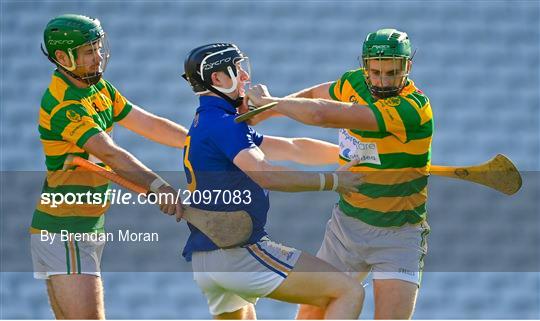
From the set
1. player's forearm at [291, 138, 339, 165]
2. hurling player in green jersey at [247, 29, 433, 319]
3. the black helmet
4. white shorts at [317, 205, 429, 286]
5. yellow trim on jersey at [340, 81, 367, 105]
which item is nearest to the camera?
the black helmet

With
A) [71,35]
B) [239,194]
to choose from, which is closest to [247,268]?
[239,194]

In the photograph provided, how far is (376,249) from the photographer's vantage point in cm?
576

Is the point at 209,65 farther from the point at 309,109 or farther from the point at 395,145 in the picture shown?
the point at 395,145

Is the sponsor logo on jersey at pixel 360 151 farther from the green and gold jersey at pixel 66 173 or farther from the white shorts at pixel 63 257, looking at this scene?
the white shorts at pixel 63 257

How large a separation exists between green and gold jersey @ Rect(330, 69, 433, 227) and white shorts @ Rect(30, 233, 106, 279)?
1.06 meters

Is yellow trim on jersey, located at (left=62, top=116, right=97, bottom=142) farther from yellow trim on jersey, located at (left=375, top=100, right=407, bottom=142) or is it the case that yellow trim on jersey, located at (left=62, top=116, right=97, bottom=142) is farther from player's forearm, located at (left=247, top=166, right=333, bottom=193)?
yellow trim on jersey, located at (left=375, top=100, right=407, bottom=142)

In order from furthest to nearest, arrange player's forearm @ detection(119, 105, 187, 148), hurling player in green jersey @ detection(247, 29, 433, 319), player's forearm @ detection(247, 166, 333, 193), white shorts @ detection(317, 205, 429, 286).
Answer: player's forearm @ detection(119, 105, 187, 148) → white shorts @ detection(317, 205, 429, 286) → hurling player in green jersey @ detection(247, 29, 433, 319) → player's forearm @ detection(247, 166, 333, 193)

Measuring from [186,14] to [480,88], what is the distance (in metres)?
1.87

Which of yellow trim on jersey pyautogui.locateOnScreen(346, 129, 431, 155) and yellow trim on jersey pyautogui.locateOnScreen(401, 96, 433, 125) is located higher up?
yellow trim on jersey pyautogui.locateOnScreen(401, 96, 433, 125)

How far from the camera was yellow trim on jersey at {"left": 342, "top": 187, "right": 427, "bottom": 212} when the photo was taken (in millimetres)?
5750

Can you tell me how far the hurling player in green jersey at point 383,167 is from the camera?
5574 mm

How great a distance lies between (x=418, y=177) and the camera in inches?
228

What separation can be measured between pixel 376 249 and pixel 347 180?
429mm

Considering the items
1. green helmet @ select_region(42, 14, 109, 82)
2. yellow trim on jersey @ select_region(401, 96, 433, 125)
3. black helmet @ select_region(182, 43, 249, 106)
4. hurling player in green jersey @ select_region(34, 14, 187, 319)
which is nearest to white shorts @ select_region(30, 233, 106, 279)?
hurling player in green jersey @ select_region(34, 14, 187, 319)
